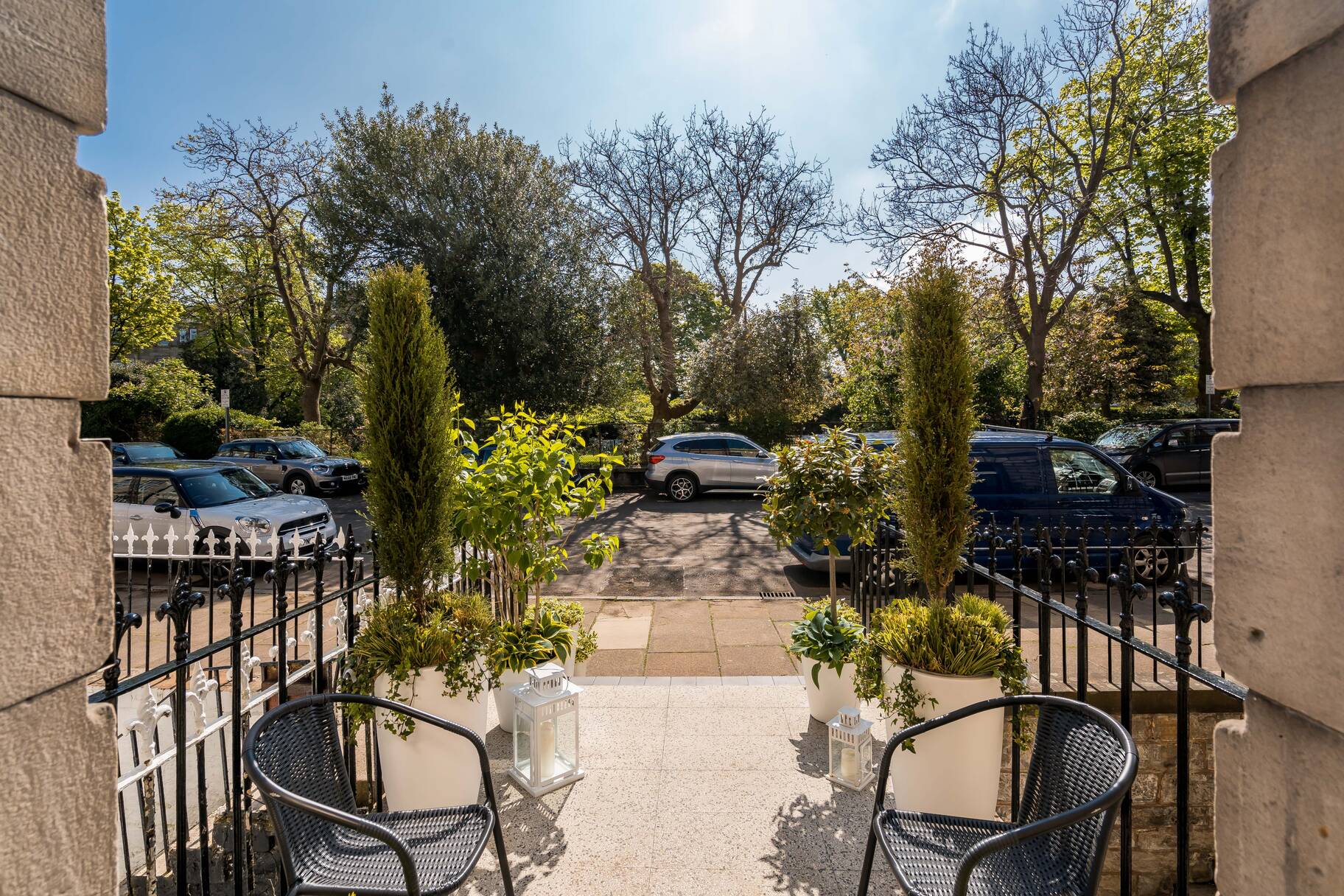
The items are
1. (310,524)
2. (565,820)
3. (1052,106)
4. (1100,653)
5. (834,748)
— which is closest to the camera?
(565,820)

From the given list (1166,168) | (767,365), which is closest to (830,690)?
(767,365)

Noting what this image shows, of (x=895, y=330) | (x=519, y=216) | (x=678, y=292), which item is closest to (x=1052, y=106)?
(x=895, y=330)

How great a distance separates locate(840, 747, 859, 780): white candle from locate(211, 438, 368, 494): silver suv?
15.7 meters

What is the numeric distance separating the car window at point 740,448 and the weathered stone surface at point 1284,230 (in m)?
13.9

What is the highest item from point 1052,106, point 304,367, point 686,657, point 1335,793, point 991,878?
point 1052,106

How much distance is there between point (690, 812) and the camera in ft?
10.8

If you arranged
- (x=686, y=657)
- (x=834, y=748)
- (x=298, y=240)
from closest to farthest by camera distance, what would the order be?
(x=834, y=748), (x=686, y=657), (x=298, y=240)

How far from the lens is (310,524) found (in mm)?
9031

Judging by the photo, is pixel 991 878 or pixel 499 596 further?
pixel 499 596

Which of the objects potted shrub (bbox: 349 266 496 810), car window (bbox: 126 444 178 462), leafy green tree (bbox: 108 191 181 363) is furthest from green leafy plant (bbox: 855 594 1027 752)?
leafy green tree (bbox: 108 191 181 363)

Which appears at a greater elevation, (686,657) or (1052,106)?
(1052,106)

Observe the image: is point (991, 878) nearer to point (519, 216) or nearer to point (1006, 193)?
point (519, 216)

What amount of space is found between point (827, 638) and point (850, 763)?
716 mm

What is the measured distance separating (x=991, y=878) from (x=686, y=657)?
377cm
